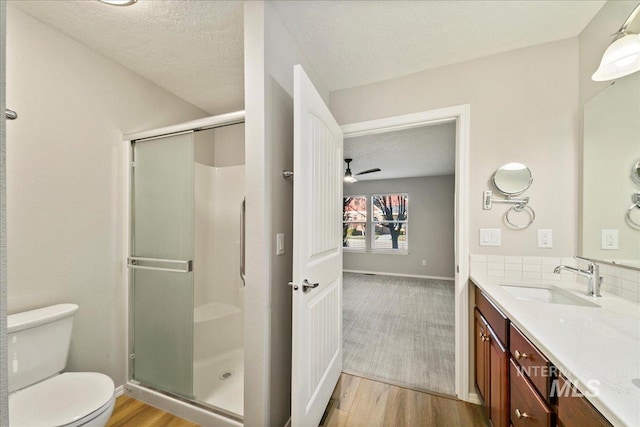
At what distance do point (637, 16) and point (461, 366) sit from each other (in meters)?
2.14

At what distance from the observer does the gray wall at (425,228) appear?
5.50 m

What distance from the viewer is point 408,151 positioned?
12.2ft

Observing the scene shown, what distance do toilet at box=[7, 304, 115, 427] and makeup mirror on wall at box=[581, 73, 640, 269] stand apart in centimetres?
258

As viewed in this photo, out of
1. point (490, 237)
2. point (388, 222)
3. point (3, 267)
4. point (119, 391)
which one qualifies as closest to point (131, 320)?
point (119, 391)

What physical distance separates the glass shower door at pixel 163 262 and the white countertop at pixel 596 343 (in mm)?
1844

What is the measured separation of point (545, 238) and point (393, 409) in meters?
1.51

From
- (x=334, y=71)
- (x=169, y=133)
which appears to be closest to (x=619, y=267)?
(x=334, y=71)

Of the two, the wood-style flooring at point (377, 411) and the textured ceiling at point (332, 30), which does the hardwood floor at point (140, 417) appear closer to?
the wood-style flooring at point (377, 411)

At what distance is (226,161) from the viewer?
264 centimetres

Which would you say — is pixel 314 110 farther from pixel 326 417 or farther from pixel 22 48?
pixel 326 417

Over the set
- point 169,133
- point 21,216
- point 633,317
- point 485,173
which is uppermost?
point 169,133

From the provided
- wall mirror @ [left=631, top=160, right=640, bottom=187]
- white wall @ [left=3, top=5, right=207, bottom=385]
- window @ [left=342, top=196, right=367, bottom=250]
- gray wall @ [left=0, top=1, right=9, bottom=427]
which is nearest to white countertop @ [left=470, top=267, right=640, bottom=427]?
wall mirror @ [left=631, top=160, right=640, bottom=187]

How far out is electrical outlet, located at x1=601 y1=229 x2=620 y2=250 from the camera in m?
1.21

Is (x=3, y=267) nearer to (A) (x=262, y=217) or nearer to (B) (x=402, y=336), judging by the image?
(A) (x=262, y=217)
